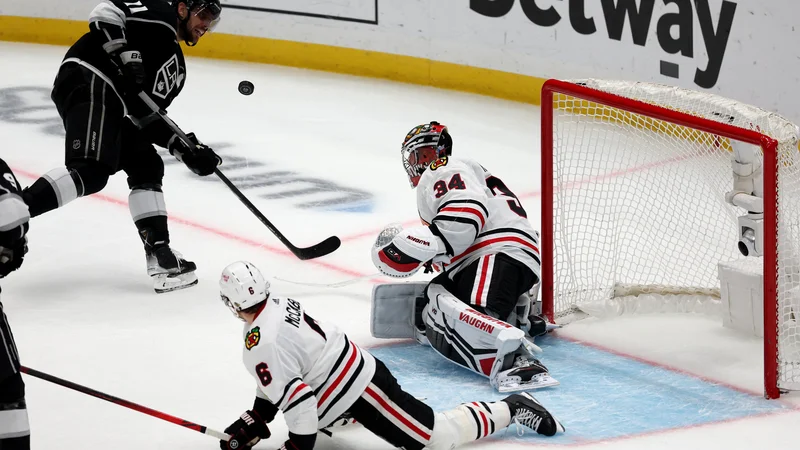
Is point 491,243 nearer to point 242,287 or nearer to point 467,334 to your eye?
point 467,334

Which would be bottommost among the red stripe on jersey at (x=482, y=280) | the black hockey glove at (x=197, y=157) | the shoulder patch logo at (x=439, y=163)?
the red stripe on jersey at (x=482, y=280)

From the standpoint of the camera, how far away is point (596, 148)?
4.74 m

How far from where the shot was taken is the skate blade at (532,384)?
363cm

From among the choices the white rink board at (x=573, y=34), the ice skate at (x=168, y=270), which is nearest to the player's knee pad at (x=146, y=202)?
the ice skate at (x=168, y=270)

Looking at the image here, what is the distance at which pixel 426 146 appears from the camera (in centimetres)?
392

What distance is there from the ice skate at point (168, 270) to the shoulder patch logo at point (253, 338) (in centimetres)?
173

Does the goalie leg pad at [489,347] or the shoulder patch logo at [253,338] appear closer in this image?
the shoulder patch logo at [253,338]

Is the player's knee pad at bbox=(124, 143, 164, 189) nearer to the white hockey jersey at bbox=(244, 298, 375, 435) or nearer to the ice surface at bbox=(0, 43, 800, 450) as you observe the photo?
the ice surface at bbox=(0, 43, 800, 450)

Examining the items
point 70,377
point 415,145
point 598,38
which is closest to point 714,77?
point 598,38

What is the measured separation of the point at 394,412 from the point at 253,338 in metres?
0.40

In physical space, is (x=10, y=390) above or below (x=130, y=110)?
below

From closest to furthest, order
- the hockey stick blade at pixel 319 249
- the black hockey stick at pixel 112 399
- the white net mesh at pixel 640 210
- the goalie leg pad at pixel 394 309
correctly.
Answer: the black hockey stick at pixel 112 399 < the goalie leg pad at pixel 394 309 < the white net mesh at pixel 640 210 < the hockey stick blade at pixel 319 249

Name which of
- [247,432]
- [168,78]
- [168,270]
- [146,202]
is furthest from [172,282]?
[247,432]

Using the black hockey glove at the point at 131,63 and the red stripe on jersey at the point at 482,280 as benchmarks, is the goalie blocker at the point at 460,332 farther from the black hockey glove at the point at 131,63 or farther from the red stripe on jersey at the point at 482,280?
the black hockey glove at the point at 131,63
